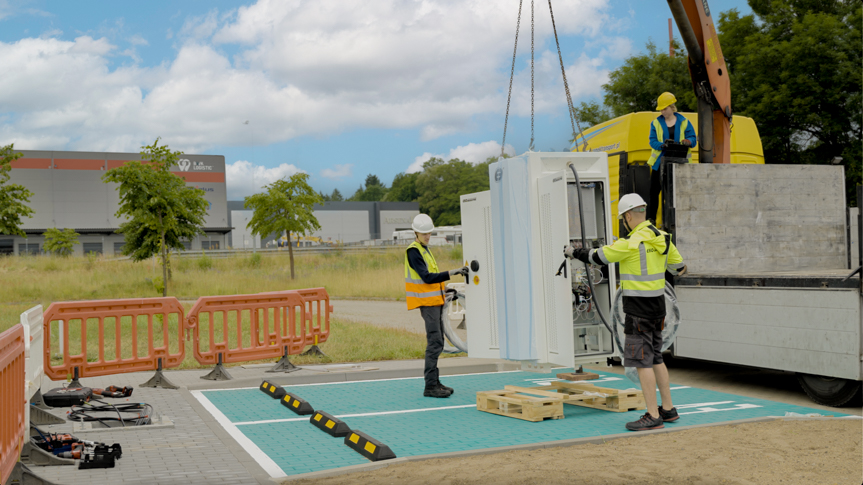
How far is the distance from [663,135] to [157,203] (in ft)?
53.9

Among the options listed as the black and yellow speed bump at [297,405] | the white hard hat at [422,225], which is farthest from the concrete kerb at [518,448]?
the white hard hat at [422,225]

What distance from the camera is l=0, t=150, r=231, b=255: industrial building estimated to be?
203 feet

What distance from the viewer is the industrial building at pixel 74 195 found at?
61.9 m

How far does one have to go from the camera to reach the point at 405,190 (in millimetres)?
144375

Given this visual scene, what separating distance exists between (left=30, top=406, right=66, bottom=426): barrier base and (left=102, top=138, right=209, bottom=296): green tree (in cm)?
1333

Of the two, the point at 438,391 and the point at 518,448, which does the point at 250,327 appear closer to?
the point at 438,391

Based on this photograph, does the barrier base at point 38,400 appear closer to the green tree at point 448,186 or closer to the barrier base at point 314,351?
the barrier base at point 314,351

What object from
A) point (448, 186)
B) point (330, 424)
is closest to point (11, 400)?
point (330, 424)

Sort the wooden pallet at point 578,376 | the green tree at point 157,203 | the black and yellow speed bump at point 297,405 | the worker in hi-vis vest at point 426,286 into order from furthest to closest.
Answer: the green tree at point 157,203 < the wooden pallet at point 578,376 < the worker in hi-vis vest at point 426,286 < the black and yellow speed bump at point 297,405

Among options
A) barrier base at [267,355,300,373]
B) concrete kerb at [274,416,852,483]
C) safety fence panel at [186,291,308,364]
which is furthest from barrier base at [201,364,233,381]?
concrete kerb at [274,416,852,483]

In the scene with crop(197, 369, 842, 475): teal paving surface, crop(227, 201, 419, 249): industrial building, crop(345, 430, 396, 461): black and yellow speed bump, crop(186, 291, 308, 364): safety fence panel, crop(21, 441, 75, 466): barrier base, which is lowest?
crop(197, 369, 842, 475): teal paving surface

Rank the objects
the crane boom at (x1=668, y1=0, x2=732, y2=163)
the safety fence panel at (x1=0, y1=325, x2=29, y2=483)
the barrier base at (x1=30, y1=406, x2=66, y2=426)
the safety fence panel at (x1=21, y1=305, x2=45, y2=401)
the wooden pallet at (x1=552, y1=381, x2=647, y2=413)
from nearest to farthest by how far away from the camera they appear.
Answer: the safety fence panel at (x1=0, y1=325, x2=29, y2=483), the safety fence panel at (x1=21, y1=305, x2=45, y2=401), the barrier base at (x1=30, y1=406, x2=66, y2=426), the wooden pallet at (x1=552, y1=381, x2=647, y2=413), the crane boom at (x1=668, y1=0, x2=732, y2=163)

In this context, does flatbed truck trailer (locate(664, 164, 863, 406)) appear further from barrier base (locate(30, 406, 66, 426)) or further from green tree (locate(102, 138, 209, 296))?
green tree (locate(102, 138, 209, 296))

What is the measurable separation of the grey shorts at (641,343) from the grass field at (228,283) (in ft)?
19.1
